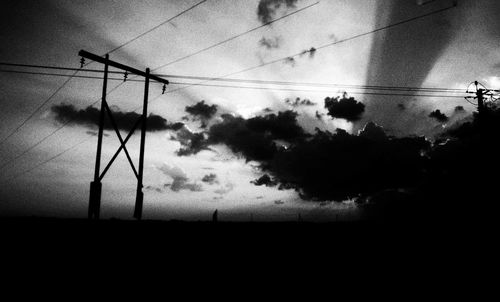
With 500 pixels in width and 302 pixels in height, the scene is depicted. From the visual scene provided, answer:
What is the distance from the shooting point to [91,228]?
1316 cm

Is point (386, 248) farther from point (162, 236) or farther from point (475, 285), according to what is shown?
point (162, 236)

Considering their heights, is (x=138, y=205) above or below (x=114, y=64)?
below

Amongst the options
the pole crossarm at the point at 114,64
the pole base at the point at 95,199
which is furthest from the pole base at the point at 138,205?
the pole crossarm at the point at 114,64

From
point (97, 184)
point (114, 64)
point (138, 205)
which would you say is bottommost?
point (138, 205)

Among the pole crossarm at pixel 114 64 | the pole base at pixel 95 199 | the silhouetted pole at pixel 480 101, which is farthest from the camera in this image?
the silhouetted pole at pixel 480 101

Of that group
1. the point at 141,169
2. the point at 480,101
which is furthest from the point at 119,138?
the point at 480,101

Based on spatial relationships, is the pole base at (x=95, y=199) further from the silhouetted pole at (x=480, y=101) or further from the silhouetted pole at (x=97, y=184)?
the silhouetted pole at (x=480, y=101)

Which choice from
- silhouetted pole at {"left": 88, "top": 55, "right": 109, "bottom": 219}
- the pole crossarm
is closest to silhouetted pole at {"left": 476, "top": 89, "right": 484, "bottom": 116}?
the pole crossarm

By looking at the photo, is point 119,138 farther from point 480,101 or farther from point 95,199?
point 480,101

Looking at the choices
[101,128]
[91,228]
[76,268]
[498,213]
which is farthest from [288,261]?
[498,213]

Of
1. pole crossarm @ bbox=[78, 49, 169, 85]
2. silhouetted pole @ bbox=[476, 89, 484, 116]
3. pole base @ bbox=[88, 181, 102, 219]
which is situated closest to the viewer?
pole base @ bbox=[88, 181, 102, 219]

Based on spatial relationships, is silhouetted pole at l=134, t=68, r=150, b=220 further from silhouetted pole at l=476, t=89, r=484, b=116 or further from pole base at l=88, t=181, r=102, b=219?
silhouetted pole at l=476, t=89, r=484, b=116

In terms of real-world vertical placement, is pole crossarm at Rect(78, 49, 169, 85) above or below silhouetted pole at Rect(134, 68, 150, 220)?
above

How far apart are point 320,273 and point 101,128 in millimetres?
11687
